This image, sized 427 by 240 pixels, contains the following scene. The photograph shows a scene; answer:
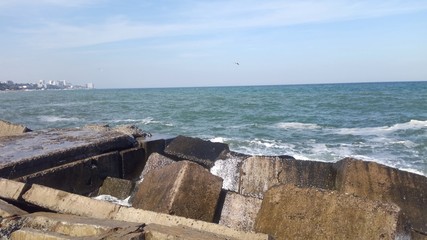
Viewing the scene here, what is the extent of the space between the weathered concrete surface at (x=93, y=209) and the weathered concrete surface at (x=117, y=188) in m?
1.37

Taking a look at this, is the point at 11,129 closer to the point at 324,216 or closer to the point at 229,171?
the point at 229,171

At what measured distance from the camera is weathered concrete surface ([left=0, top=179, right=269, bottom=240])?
10.3 feet

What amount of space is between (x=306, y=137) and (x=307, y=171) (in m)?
10.4

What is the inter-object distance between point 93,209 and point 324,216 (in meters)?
1.84

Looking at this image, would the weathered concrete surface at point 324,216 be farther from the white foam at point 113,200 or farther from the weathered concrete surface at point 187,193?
the white foam at point 113,200

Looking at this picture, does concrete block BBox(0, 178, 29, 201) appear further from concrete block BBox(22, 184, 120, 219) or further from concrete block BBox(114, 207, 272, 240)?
concrete block BBox(114, 207, 272, 240)

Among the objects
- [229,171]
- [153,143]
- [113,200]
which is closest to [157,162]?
[113,200]

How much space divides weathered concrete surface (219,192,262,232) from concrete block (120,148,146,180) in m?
2.46

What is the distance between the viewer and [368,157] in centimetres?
1089

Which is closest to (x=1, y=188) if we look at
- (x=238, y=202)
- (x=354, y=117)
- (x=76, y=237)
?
(x=76, y=237)

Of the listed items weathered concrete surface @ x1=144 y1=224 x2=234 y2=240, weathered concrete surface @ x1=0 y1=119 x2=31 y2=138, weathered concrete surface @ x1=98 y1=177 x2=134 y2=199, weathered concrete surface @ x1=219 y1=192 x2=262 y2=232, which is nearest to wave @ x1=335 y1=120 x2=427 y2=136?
weathered concrete surface @ x1=0 y1=119 x2=31 y2=138

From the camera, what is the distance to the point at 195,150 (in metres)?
6.20

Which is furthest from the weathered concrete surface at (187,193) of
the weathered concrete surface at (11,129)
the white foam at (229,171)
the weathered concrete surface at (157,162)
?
the weathered concrete surface at (11,129)

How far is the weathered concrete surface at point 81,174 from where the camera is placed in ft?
15.7
